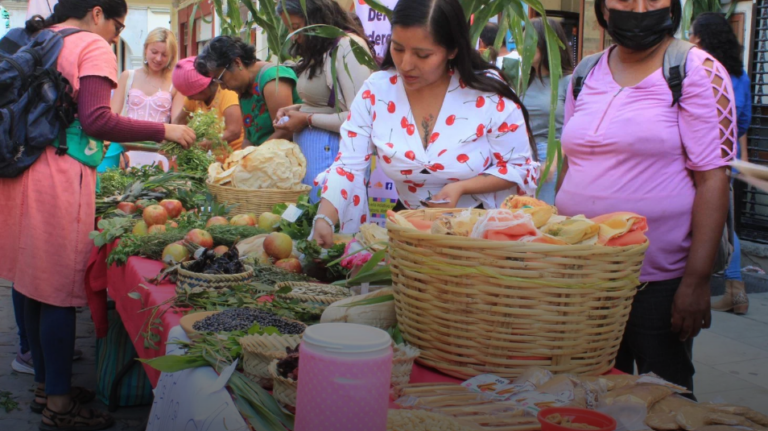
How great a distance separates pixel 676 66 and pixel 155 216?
7.58ft

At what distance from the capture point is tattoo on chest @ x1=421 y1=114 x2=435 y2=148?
8.14 feet

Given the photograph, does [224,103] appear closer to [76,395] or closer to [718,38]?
[76,395]

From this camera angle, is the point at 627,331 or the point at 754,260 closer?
the point at 627,331

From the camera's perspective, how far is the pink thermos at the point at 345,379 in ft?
3.06

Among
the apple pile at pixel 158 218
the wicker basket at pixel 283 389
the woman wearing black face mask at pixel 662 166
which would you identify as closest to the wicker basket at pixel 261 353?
the wicker basket at pixel 283 389

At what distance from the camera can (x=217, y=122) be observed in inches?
184

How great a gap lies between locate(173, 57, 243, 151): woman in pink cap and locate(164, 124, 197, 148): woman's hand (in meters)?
1.07

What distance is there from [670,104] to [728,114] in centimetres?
16

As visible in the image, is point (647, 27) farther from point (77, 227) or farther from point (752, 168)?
point (77, 227)

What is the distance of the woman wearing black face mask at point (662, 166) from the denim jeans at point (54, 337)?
246cm

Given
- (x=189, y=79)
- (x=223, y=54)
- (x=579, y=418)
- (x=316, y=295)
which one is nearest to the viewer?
(x=579, y=418)

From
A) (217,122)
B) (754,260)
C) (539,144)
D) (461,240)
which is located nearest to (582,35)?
(754,260)

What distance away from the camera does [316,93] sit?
3859 millimetres

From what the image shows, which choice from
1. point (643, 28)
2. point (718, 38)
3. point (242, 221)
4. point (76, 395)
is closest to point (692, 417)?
point (643, 28)
